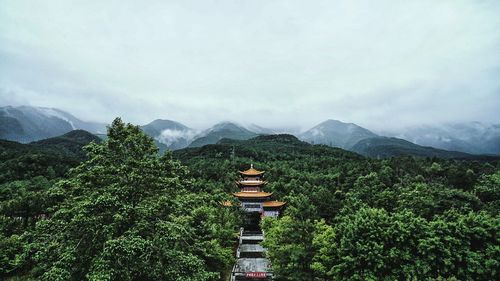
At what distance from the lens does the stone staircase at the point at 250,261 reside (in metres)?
22.8

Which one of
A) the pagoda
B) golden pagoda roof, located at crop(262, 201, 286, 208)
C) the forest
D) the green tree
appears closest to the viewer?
the green tree

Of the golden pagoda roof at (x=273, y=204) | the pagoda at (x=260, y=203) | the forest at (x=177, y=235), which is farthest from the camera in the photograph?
the pagoda at (x=260, y=203)

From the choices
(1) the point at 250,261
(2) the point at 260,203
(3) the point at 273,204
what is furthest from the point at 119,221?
(2) the point at 260,203

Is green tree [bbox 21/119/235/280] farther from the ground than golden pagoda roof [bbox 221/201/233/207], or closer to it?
farther from the ground

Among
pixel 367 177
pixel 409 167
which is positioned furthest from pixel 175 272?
pixel 409 167

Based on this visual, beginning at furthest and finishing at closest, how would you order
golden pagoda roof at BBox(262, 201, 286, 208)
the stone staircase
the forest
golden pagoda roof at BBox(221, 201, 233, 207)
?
golden pagoda roof at BBox(262, 201, 286, 208), golden pagoda roof at BBox(221, 201, 233, 207), the stone staircase, the forest

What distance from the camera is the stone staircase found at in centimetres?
2277

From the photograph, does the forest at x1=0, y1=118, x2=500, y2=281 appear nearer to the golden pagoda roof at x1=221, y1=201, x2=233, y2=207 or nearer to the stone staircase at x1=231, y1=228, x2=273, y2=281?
the stone staircase at x1=231, y1=228, x2=273, y2=281

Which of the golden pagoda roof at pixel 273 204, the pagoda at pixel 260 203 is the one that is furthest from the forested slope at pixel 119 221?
the pagoda at pixel 260 203

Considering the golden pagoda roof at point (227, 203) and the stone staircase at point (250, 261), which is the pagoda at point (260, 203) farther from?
the stone staircase at point (250, 261)

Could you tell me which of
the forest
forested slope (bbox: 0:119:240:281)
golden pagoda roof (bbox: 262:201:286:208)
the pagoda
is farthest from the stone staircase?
forested slope (bbox: 0:119:240:281)

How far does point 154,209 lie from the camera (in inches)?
418

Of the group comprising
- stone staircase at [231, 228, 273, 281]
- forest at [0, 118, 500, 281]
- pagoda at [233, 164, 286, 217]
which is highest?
forest at [0, 118, 500, 281]

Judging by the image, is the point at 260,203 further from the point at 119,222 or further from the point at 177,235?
the point at 119,222
